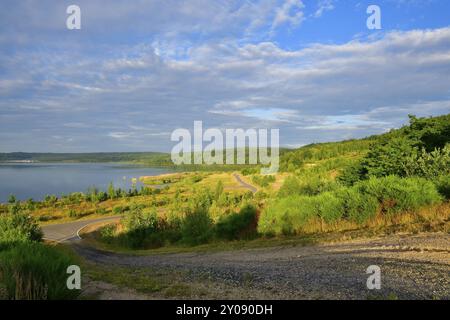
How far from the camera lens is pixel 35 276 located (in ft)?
18.2

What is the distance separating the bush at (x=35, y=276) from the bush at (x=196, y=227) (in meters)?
17.6

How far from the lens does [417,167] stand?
63.7ft

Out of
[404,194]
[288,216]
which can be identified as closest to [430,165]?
[404,194]

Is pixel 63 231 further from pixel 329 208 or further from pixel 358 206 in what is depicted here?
pixel 358 206

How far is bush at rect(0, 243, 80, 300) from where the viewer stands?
5281mm

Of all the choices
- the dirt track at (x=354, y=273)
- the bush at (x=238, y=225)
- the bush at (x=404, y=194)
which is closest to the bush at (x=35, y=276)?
the dirt track at (x=354, y=273)

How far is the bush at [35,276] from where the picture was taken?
17.3ft

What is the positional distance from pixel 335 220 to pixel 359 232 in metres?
2.28

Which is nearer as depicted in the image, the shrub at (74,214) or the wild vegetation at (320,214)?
the wild vegetation at (320,214)

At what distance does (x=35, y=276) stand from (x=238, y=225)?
16.2m

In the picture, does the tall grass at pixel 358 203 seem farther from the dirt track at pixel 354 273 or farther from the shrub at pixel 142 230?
the shrub at pixel 142 230

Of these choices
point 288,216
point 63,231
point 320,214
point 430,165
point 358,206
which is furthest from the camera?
point 63,231
